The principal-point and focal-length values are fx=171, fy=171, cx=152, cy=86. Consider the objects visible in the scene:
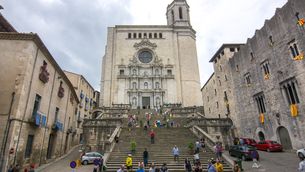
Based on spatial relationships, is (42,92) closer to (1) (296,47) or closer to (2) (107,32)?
(1) (296,47)

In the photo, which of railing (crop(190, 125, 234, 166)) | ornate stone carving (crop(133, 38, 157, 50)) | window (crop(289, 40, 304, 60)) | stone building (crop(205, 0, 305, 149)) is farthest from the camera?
ornate stone carving (crop(133, 38, 157, 50))

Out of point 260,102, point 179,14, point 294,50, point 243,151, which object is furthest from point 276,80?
point 179,14

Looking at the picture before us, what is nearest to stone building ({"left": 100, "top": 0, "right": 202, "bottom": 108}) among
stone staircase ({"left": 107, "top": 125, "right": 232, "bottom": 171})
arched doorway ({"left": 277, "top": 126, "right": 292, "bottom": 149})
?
stone staircase ({"left": 107, "top": 125, "right": 232, "bottom": 171})

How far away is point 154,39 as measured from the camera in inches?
1822

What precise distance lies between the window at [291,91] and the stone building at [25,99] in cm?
Answer: 2466

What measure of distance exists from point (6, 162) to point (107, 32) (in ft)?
131

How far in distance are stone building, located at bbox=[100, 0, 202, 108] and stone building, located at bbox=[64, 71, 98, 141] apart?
3445mm

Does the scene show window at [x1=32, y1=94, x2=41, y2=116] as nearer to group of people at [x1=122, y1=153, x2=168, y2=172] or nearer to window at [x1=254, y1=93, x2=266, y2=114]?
group of people at [x1=122, y1=153, x2=168, y2=172]

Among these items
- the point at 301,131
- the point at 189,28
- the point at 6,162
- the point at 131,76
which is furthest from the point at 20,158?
the point at 189,28

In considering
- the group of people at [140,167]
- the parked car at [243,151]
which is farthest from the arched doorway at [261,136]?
the group of people at [140,167]

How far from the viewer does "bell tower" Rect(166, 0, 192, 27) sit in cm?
4983

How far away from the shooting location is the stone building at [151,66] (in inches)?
1566

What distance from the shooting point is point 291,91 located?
17953 mm

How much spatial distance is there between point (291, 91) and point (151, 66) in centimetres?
2918
